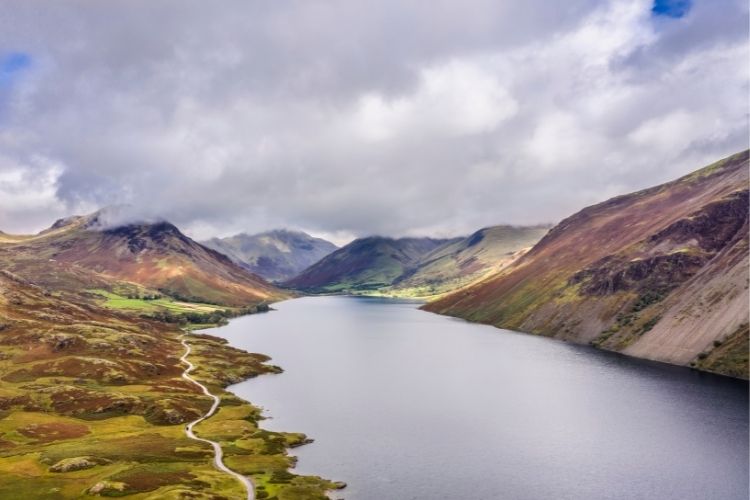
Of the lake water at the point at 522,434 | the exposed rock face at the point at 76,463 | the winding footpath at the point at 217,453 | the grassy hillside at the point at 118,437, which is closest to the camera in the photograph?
the grassy hillside at the point at 118,437

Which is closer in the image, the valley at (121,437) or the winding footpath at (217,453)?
the valley at (121,437)

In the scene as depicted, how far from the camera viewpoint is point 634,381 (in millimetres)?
186250

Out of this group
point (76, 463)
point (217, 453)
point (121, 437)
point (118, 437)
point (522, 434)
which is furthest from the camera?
point (522, 434)

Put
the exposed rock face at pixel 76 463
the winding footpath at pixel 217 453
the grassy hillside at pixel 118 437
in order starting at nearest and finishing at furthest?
the grassy hillside at pixel 118 437 < the winding footpath at pixel 217 453 < the exposed rock face at pixel 76 463

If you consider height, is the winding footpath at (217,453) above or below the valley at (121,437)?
below

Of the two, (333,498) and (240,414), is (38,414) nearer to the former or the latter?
(240,414)

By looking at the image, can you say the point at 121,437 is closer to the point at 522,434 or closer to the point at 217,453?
the point at 217,453

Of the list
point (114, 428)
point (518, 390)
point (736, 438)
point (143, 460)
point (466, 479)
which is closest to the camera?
point (466, 479)

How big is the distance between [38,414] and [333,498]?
3803 inches

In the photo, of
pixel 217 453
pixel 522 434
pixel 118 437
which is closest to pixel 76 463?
pixel 118 437

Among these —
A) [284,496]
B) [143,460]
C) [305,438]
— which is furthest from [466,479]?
[143,460]

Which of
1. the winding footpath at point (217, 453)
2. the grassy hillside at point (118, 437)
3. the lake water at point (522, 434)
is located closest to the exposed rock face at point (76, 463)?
the grassy hillside at point (118, 437)

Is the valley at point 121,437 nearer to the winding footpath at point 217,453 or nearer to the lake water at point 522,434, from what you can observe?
the winding footpath at point 217,453

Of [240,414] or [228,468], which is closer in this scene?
[228,468]
